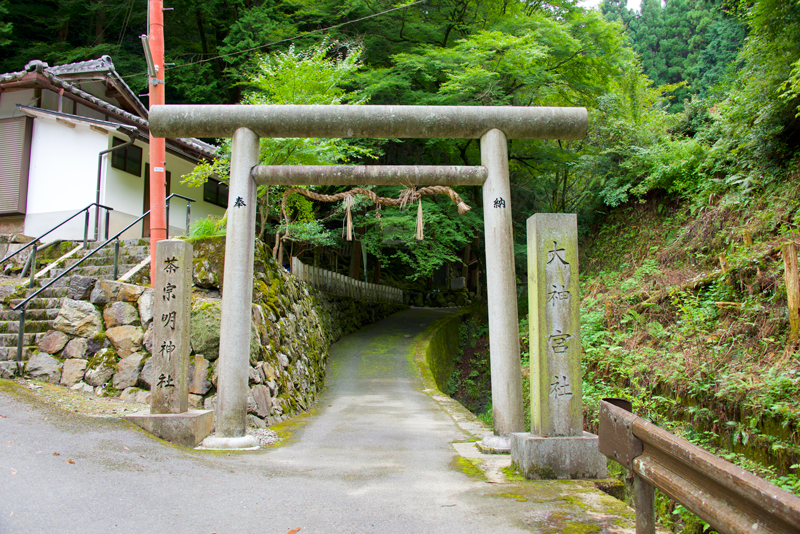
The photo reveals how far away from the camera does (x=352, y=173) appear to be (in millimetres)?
6801

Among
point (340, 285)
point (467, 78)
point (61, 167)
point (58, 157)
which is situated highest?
point (467, 78)

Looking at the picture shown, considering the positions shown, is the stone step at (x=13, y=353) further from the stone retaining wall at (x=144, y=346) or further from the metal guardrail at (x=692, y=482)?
the metal guardrail at (x=692, y=482)

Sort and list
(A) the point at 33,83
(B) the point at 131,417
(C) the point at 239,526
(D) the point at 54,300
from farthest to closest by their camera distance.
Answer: (A) the point at 33,83, (D) the point at 54,300, (B) the point at 131,417, (C) the point at 239,526

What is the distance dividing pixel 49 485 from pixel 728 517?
15.1ft

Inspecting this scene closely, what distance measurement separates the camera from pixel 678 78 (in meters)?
35.5

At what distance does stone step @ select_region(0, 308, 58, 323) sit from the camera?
854 cm

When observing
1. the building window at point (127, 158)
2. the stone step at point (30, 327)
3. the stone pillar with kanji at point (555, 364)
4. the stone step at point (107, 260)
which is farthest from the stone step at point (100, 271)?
the stone pillar with kanji at point (555, 364)

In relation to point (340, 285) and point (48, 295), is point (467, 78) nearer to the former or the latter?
point (340, 285)

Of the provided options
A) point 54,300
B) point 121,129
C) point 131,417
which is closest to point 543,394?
point 131,417

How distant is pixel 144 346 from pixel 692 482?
26.4ft

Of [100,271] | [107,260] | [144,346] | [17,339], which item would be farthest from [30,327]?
[107,260]

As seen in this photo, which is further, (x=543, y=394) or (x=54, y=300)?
(x=54, y=300)

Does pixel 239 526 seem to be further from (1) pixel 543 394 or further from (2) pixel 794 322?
(2) pixel 794 322

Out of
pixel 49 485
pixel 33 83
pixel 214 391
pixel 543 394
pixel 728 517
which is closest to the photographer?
pixel 728 517
